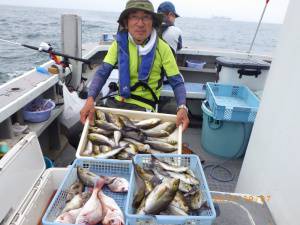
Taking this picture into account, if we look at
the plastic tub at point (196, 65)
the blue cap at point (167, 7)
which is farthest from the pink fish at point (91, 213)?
the plastic tub at point (196, 65)

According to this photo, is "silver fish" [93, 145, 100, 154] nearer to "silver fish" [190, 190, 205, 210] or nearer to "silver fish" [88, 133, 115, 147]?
"silver fish" [88, 133, 115, 147]

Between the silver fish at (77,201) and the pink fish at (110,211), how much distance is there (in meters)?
0.09

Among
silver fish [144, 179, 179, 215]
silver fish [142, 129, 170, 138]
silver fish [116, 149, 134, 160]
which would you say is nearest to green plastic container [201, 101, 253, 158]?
silver fish [142, 129, 170, 138]

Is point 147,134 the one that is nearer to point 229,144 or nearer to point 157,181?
point 157,181

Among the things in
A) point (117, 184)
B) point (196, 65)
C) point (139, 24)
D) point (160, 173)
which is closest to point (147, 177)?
point (160, 173)

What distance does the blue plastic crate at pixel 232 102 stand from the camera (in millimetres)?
3559

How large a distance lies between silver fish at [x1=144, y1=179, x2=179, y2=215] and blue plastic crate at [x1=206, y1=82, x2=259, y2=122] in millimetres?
2222

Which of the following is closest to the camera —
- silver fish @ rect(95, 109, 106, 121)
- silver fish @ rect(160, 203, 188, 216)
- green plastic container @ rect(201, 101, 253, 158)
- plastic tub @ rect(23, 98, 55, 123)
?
silver fish @ rect(160, 203, 188, 216)

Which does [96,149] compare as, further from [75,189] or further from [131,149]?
[75,189]

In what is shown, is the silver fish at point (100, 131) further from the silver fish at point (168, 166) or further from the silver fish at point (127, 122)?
the silver fish at point (168, 166)

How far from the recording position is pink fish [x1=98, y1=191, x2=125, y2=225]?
1.55 meters

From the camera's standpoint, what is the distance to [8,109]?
103 inches

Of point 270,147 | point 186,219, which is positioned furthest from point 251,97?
point 186,219

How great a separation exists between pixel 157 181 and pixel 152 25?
6.07ft
